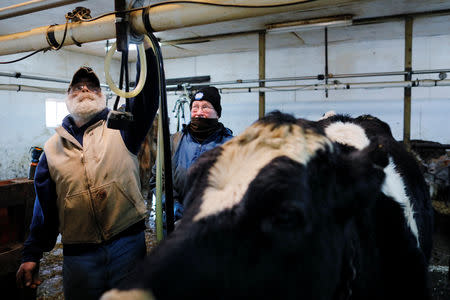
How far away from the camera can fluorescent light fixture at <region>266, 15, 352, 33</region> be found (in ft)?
17.9

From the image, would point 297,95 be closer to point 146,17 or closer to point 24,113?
point 24,113

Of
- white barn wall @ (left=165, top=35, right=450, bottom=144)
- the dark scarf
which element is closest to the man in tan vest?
the dark scarf

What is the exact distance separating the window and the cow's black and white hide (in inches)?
352

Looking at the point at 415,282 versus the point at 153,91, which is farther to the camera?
the point at 153,91

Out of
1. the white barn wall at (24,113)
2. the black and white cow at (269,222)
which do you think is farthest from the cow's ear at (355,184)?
the white barn wall at (24,113)

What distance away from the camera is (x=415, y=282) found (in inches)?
62.0

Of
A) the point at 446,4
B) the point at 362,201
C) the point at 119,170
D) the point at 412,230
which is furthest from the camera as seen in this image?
the point at 446,4

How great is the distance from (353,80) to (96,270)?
7.57 metres

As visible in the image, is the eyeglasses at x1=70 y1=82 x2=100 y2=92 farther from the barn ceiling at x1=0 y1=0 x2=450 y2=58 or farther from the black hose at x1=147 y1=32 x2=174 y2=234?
the barn ceiling at x1=0 y1=0 x2=450 y2=58

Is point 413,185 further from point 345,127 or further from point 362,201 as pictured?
point 362,201

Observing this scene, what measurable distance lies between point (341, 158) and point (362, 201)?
0.56 feet

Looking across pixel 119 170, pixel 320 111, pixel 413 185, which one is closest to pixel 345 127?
pixel 413 185

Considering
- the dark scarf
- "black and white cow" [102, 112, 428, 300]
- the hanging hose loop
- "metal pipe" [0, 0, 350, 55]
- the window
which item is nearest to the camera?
"black and white cow" [102, 112, 428, 300]

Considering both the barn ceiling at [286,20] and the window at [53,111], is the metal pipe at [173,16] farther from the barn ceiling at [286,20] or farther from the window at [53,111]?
the window at [53,111]
